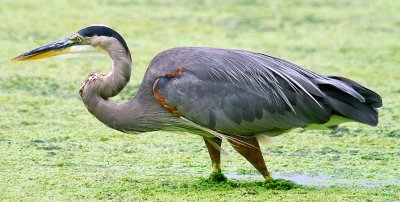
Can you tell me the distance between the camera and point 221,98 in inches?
190

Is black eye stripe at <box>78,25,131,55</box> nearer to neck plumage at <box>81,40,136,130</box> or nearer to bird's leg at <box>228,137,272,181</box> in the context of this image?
neck plumage at <box>81,40,136,130</box>

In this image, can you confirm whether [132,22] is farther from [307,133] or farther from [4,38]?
[307,133]

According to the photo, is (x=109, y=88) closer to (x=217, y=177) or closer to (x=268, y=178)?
(x=217, y=177)

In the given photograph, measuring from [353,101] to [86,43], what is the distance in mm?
1478

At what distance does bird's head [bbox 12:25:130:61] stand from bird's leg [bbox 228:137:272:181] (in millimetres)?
766

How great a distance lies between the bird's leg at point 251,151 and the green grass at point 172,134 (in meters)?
0.09

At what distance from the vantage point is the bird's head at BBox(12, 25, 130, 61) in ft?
16.4

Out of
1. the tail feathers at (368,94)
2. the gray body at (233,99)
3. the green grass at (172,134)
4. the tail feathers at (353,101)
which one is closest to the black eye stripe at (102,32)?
the gray body at (233,99)

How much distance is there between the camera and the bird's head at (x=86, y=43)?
197 inches

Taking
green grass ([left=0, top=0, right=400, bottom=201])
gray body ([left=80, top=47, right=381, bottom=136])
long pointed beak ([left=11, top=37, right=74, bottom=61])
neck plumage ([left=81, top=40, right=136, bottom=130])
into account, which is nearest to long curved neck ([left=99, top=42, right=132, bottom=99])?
neck plumage ([left=81, top=40, right=136, bottom=130])

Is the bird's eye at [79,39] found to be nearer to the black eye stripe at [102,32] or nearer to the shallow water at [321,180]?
the black eye stripe at [102,32]

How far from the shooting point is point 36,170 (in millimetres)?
5125

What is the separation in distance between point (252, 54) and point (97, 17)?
18.3ft

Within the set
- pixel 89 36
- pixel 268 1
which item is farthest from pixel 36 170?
pixel 268 1
